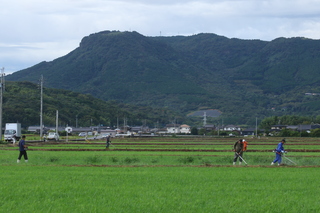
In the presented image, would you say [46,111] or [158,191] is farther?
[46,111]

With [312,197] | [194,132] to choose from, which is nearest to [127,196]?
[312,197]

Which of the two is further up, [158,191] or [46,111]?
[46,111]

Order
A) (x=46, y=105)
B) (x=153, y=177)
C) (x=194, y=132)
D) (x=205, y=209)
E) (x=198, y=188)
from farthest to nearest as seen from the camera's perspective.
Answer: (x=46, y=105)
(x=194, y=132)
(x=153, y=177)
(x=198, y=188)
(x=205, y=209)

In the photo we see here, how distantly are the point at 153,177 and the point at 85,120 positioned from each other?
160 metres

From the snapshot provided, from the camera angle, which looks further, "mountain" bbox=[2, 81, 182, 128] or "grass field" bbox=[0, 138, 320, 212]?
"mountain" bbox=[2, 81, 182, 128]

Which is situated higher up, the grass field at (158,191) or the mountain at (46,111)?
the mountain at (46,111)

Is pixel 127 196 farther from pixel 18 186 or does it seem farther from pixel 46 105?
pixel 46 105

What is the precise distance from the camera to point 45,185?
18359mm

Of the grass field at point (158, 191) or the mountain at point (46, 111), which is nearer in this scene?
the grass field at point (158, 191)

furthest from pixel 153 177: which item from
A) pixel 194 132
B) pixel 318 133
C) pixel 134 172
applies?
pixel 194 132

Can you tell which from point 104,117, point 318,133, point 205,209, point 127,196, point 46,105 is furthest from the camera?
point 104,117

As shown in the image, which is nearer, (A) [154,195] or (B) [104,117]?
(A) [154,195]

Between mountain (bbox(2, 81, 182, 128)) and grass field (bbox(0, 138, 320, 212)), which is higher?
mountain (bbox(2, 81, 182, 128))

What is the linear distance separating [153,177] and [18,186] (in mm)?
5854
